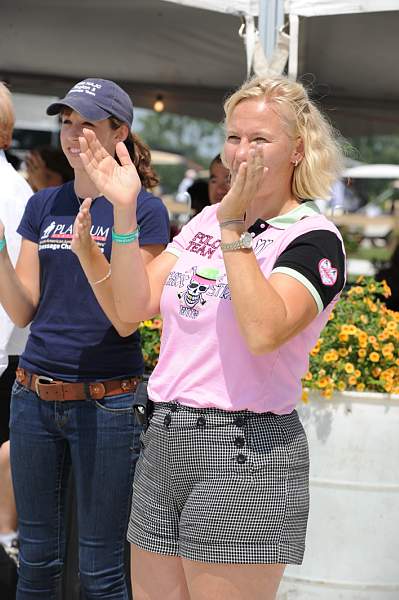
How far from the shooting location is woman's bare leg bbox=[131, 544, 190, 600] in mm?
2080

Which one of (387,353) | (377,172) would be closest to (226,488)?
(387,353)

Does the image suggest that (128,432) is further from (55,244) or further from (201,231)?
(201,231)

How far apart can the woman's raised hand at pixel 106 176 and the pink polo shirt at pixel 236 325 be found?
212 mm

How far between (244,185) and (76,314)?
3.12 feet

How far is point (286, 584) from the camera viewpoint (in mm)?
3377

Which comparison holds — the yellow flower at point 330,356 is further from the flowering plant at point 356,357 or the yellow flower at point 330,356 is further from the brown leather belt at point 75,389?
the brown leather belt at point 75,389

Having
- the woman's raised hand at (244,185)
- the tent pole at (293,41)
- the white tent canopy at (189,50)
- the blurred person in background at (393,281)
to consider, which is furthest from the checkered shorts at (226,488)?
the blurred person in background at (393,281)

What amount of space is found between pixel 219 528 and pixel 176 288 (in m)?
0.55

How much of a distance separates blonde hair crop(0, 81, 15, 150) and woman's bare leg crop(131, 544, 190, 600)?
5.71ft

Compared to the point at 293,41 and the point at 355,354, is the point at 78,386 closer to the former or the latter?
the point at 355,354

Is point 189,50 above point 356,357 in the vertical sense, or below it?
above

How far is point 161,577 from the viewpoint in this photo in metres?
A: 2.09

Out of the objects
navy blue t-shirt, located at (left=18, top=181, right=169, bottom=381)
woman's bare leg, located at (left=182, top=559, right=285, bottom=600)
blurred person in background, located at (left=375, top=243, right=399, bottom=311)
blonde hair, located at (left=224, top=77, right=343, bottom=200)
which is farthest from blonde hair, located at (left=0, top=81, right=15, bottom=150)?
blurred person in background, located at (left=375, top=243, right=399, bottom=311)

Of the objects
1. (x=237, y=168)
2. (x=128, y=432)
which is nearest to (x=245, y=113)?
(x=237, y=168)
